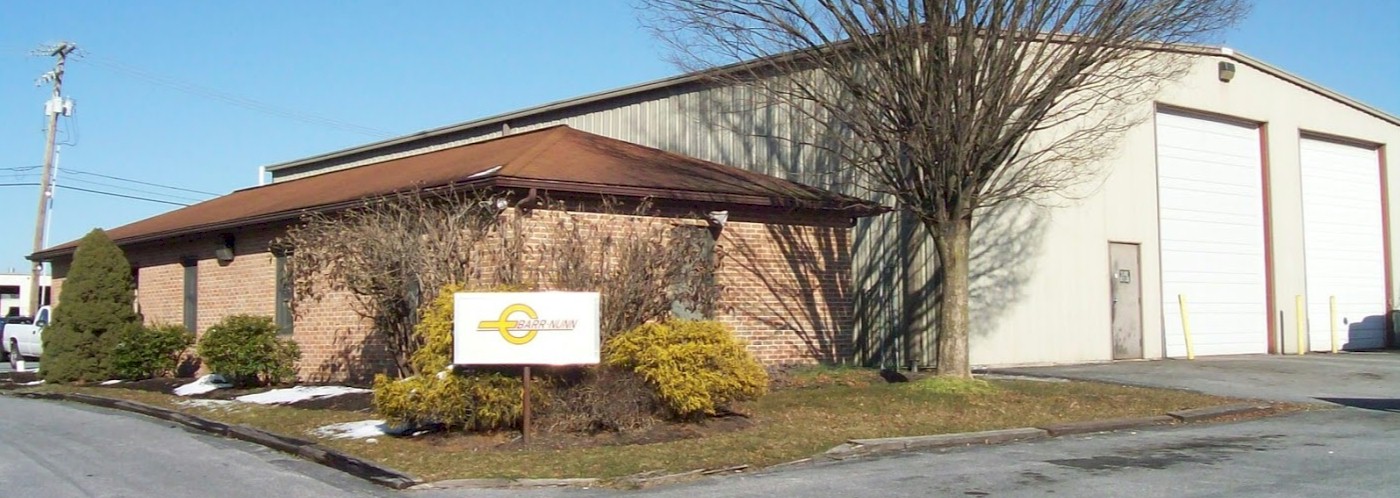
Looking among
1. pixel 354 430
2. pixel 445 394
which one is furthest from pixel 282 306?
pixel 445 394

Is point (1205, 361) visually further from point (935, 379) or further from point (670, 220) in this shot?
point (670, 220)

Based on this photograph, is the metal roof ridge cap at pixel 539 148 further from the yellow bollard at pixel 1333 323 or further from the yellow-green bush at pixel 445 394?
the yellow bollard at pixel 1333 323

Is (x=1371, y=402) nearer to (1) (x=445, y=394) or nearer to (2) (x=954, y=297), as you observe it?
(2) (x=954, y=297)

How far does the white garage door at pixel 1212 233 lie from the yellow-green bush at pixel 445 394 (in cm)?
1525

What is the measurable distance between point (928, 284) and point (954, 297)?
3768 mm

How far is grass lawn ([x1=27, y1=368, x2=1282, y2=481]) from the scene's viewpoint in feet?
36.6

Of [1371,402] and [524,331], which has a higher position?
[524,331]

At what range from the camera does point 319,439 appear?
12.9 meters

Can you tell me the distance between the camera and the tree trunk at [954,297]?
1618 cm

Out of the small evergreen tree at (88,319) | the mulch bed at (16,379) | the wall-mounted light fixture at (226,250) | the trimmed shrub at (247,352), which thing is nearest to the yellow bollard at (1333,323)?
the trimmed shrub at (247,352)

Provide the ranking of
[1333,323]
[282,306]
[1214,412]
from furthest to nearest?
[1333,323], [282,306], [1214,412]

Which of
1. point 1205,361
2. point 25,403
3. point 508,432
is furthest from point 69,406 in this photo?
point 1205,361

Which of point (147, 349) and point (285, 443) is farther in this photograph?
point (147, 349)

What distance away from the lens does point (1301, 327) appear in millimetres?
25656
